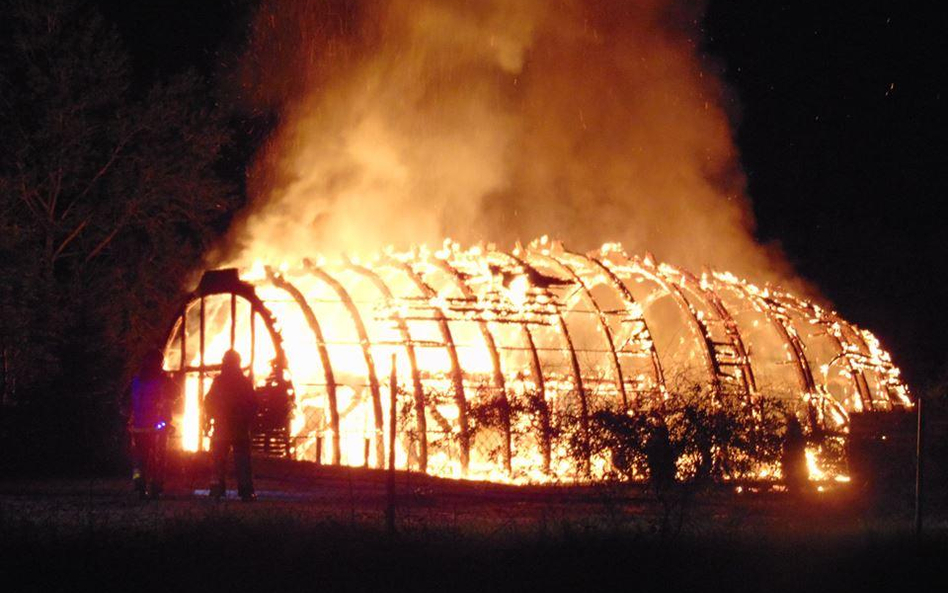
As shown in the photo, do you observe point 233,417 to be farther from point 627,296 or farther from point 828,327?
point 828,327

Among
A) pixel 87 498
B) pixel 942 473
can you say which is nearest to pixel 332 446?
pixel 87 498

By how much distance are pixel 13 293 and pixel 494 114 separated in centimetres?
1188

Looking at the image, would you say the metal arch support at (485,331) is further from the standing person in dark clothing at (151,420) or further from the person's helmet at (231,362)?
the standing person in dark clothing at (151,420)

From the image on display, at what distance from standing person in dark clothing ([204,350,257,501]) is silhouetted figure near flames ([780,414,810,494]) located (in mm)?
6368

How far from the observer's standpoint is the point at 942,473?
60.2ft

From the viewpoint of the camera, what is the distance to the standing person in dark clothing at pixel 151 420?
57.3 feet

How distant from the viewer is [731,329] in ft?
76.5

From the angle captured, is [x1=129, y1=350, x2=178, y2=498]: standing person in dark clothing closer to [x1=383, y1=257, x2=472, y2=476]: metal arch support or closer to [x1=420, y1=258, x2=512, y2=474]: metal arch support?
[x1=383, y1=257, x2=472, y2=476]: metal arch support

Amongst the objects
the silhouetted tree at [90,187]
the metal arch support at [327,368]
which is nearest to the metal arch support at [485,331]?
the metal arch support at [327,368]

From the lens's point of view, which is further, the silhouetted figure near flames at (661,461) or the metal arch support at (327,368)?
the metal arch support at (327,368)

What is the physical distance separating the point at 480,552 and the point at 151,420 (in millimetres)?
7014

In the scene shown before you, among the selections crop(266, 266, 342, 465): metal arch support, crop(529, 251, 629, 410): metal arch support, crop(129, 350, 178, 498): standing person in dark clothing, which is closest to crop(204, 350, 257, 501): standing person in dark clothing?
crop(129, 350, 178, 498): standing person in dark clothing

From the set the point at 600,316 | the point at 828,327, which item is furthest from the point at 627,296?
the point at 828,327

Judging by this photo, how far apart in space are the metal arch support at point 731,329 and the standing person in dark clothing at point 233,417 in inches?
330
